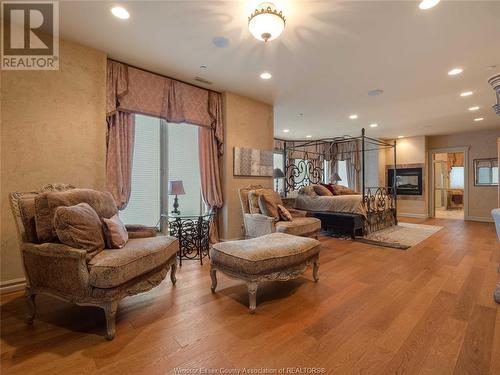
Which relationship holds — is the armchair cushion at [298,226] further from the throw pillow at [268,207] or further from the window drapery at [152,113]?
the window drapery at [152,113]

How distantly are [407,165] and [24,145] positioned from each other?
9.33m

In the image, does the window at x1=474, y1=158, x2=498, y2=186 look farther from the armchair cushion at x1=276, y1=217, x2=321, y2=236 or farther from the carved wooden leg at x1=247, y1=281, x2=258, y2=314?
the carved wooden leg at x1=247, y1=281, x2=258, y2=314

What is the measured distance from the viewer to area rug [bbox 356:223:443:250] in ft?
13.9

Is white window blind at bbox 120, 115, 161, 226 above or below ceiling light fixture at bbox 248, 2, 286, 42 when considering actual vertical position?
below

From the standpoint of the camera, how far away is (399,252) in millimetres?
3770

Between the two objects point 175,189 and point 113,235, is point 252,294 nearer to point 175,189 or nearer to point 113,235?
point 113,235

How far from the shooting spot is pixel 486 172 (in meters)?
6.96

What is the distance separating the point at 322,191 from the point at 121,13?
4558 millimetres

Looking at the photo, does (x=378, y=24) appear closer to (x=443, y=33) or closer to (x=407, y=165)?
(x=443, y=33)

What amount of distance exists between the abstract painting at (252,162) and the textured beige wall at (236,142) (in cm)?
9

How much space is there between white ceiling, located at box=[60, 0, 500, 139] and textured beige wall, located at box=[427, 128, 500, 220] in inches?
128

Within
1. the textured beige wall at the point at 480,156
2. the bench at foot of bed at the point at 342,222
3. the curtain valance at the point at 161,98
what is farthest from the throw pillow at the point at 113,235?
the textured beige wall at the point at 480,156

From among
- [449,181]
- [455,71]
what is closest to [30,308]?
[455,71]

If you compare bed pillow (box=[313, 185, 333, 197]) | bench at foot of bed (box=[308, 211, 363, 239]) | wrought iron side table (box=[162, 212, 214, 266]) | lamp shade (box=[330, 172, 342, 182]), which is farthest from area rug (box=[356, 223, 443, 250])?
wrought iron side table (box=[162, 212, 214, 266])
